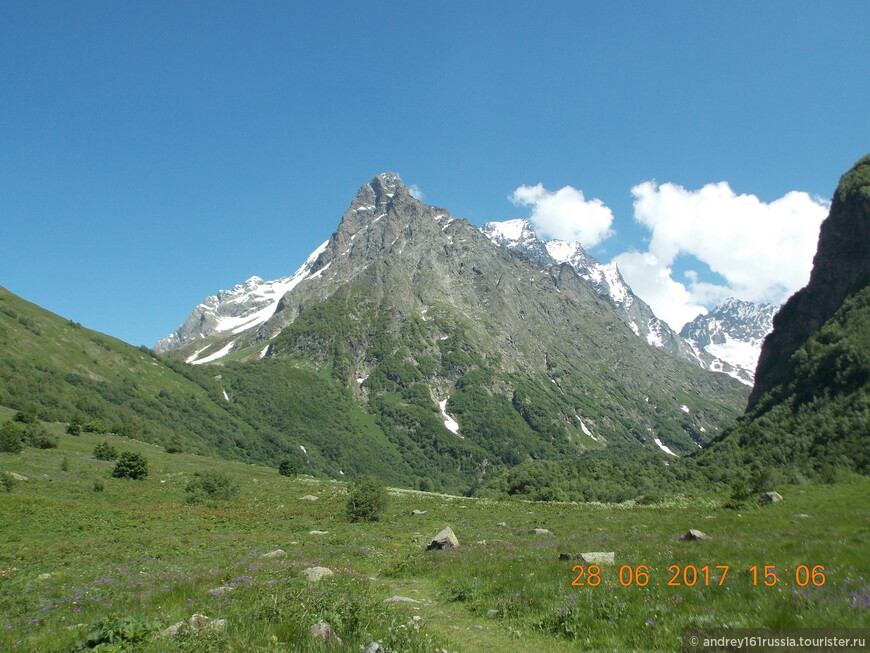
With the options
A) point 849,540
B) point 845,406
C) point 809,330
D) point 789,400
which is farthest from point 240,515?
point 809,330

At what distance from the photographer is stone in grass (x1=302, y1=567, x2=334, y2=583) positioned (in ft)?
54.8

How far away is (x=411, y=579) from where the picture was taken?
63.0 ft

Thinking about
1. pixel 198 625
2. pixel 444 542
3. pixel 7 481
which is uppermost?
pixel 198 625

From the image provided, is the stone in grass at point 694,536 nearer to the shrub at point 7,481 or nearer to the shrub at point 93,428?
the shrub at point 7,481

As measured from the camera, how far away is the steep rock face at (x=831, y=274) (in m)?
140

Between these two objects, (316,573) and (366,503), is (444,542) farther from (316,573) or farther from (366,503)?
(366,503)

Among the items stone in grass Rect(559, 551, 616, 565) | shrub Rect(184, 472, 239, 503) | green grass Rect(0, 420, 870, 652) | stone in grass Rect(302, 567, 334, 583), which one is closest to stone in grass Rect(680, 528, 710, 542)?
green grass Rect(0, 420, 870, 652)

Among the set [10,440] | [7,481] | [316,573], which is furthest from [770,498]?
[10,440]

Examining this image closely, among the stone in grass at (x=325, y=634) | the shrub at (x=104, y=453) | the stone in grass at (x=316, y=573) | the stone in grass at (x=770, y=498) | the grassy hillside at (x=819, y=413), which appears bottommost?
the shrub at (x=104, y=453)

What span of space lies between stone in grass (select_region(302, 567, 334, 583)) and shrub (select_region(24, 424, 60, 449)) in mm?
74933

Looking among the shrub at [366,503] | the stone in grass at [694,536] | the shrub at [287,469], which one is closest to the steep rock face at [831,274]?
the shrub at [287,469]

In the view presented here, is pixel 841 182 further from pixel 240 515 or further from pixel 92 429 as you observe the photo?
pixel 92 429

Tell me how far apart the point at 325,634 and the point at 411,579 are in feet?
36.8

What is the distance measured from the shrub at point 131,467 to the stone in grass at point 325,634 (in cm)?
6211
